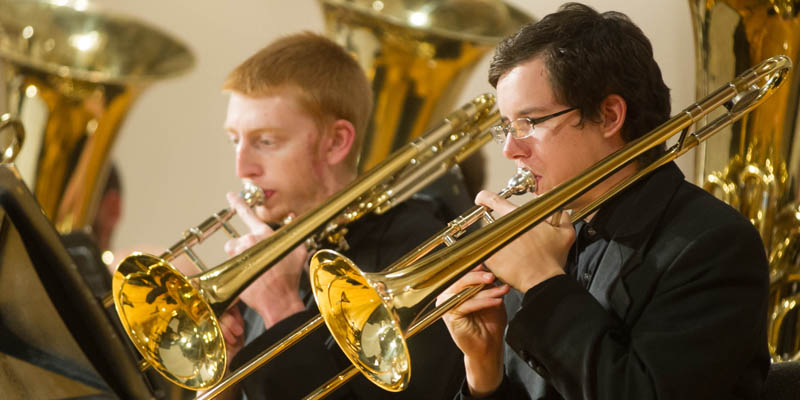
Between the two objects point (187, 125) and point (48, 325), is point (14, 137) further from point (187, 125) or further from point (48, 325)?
point (187, 125)

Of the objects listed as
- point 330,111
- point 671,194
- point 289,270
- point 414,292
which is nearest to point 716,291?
point 671,194

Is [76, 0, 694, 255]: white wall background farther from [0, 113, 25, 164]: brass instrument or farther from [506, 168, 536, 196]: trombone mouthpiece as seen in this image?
[506, 168, 536, 196]: trombone mouthpiece

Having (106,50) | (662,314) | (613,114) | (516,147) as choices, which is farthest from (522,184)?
(106,50)

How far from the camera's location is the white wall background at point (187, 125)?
171 inches

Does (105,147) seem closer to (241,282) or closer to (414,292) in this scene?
(241,282)

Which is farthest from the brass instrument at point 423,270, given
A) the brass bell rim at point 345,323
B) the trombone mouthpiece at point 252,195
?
the trombone mouthpiece at point 252,195

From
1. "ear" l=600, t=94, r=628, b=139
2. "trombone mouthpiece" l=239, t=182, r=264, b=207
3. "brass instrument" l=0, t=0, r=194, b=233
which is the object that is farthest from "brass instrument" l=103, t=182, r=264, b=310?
"brass instrument" l=0, t=0, r=194, b=233

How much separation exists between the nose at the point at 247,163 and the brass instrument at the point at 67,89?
59.2 inches

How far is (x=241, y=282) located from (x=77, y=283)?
0.28 meters

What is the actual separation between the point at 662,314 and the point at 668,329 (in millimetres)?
26

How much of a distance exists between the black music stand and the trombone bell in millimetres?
163

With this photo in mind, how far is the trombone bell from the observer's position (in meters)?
1.77

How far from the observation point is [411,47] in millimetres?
2787

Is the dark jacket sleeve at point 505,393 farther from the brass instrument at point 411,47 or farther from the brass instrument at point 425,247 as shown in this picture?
the brass instrument at point 411,47
